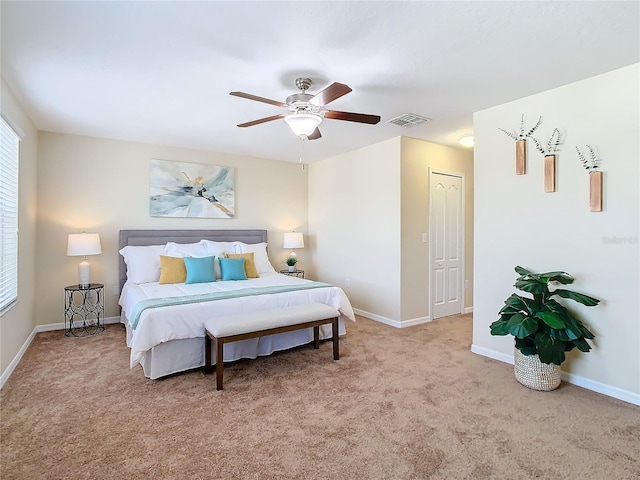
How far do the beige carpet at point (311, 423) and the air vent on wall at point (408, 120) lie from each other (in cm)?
248

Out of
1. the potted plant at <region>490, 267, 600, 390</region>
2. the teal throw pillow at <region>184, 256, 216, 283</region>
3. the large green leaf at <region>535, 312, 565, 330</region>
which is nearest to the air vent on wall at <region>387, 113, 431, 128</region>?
the potted plant at <region>490, 267, 600, 390</region>

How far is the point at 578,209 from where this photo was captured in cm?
289

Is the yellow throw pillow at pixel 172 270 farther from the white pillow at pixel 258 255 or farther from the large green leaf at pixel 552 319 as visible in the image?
the large green leaf at pixel 552 319

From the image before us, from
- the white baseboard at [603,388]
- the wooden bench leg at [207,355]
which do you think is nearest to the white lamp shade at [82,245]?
the wooden bench leg at [207,355]

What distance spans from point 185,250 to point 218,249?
432mm

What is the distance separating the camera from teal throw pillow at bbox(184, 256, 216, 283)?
4.26 metres

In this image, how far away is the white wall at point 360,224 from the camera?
469 cm

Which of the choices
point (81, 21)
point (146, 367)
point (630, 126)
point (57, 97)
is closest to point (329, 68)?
point (81, 21)

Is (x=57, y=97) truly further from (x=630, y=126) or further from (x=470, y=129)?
(x=630, y=126)

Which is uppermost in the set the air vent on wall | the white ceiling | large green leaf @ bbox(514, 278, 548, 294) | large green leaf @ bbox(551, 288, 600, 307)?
the air vent on wall

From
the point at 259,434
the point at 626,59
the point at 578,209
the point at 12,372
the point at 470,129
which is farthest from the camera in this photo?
the point at 470,129

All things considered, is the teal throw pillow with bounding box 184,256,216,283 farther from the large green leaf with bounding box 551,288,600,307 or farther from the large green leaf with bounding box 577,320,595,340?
the large green leaf with bounding box 577,320,595,340

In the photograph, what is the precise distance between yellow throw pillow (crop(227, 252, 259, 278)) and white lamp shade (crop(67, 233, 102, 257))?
5.18 feet

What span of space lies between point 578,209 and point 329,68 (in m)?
2.28
